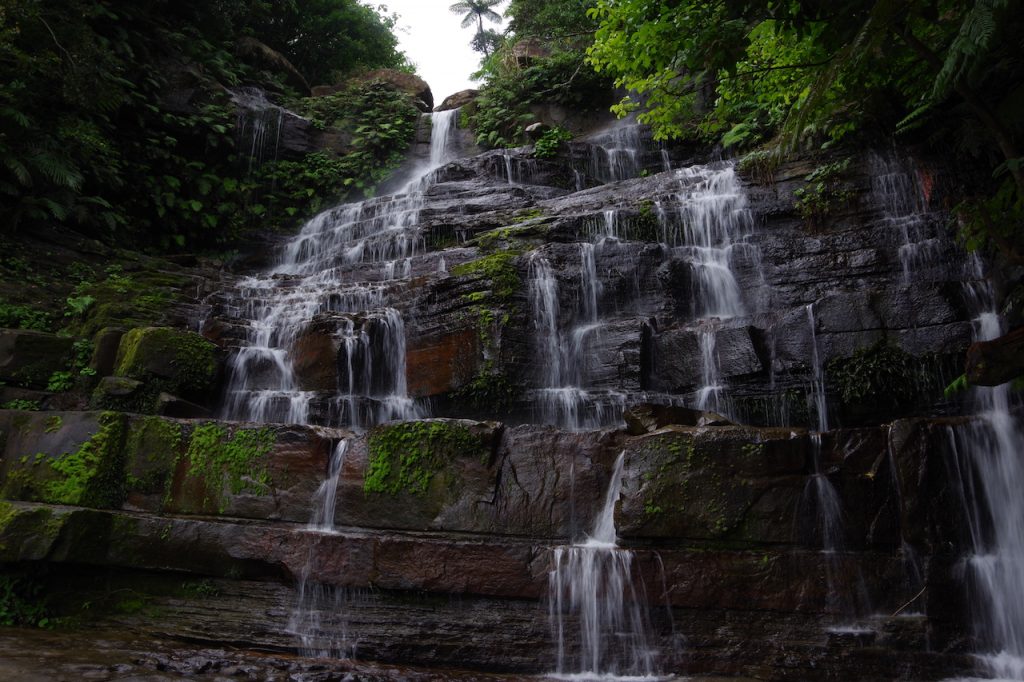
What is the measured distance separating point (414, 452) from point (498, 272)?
376cm

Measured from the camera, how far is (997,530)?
5598mm

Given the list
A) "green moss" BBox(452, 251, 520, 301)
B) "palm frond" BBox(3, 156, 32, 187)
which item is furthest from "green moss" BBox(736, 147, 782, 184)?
"palm frond" BBox(3, 156, 32, 187)

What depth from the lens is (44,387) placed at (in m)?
8.48

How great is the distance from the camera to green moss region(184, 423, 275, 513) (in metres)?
6.84

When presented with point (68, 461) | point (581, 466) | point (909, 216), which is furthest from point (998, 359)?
point (68, 461)

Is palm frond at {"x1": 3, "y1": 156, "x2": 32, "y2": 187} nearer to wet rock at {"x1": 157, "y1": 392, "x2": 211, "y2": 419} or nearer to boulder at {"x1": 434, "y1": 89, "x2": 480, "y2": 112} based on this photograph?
wet rock at {"x1": 157, "y1": 392, "x2": 211, "y2": 419}

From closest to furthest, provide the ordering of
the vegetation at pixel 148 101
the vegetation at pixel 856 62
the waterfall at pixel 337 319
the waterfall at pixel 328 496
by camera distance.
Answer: the vegetation at pixel 856 62, the waterfall at pixel 328 496, the waterfall at pixel 337 319, the vegetation at pixel 148 101

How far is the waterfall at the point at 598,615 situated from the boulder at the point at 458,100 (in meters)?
20.1

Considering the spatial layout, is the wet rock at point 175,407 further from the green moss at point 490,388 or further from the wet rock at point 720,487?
the wet rock at point 720,487

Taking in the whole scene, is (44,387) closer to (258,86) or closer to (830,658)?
(830,658)

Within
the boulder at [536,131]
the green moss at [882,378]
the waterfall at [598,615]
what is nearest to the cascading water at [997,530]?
the green moss at [882,378]

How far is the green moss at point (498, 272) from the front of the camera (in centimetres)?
952

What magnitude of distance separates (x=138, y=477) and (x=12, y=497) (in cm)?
123

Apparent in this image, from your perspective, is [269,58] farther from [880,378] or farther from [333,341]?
[880,378]
